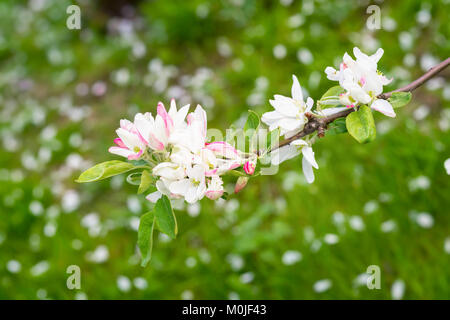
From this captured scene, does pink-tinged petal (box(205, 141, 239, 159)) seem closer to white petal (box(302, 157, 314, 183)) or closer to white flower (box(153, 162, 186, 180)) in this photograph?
white flower (box(153, 162, 186, 180))

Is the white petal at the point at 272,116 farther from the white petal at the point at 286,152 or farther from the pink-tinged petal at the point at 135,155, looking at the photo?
the pink-tinged petal at the point at 135,155

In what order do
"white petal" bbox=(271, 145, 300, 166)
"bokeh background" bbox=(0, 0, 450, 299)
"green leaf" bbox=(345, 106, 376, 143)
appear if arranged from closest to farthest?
"green leaf" bbox=(345, 106, 376, 143) → "white petal" bbox=(271, 145, 300, 166) → "bokeh background" bbox=(0, 0, 450, 299)

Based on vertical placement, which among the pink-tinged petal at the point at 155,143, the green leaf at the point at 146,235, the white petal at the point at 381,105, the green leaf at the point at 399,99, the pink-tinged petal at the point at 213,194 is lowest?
the green leaf at the point at 146,235

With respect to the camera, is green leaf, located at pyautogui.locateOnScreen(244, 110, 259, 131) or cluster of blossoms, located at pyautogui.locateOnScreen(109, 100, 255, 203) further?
green leaf, located at pyautogui.locateOnScreen(244, 110, 259, 131)

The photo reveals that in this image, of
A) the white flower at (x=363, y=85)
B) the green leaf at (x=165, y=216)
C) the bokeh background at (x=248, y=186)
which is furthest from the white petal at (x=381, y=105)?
the bokeh background at (x=248, y=186)

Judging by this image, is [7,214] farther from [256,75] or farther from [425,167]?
[425,167]

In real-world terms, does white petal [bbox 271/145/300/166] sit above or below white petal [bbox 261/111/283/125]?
below

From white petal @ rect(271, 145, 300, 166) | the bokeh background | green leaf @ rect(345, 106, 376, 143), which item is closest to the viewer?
green leaf @ rect(345, 106, 376, 143)

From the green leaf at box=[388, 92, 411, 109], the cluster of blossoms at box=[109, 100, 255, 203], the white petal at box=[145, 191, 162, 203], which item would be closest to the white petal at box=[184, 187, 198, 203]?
the cluster of blossoms at box=[109, 100, 255, 203]

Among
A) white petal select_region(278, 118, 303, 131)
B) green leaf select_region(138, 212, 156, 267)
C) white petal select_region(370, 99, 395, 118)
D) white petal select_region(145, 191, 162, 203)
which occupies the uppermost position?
white petal select_region(370, 99, 395, 118)
